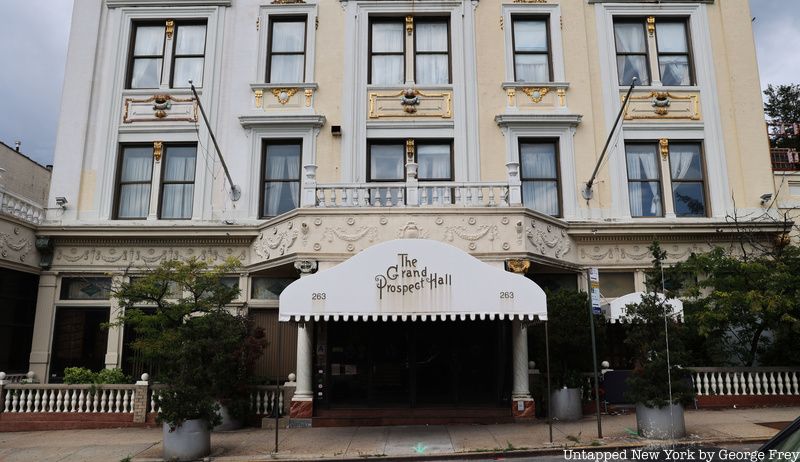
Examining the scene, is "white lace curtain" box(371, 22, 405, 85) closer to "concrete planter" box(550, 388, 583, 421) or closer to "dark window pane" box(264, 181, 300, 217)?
"dark window pane" box(264, 181, 300, 217)

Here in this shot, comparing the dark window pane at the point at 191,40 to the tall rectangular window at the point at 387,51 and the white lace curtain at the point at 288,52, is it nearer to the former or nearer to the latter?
the white lace curtain at the point at 288,52

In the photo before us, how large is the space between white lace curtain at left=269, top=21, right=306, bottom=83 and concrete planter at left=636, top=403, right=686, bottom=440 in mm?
12821

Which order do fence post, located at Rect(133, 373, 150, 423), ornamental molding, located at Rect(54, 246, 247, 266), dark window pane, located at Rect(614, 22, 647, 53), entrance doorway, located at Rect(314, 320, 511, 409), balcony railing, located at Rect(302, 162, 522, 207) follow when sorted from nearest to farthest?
fence post, located at Rect(133, 373, 150, 423) → entrance doorway, located at Rect(314, 320, 511, 409) → balcony railing, located at Rect(302, 162, 522, 207) → ornamental molding, located at Rect(54, 246, 247, 266) → dark window pane, located at Rect(614, 22, 647, 53)

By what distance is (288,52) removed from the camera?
59.6 feet

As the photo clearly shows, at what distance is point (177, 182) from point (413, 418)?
9.59m

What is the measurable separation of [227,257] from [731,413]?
42.1ft

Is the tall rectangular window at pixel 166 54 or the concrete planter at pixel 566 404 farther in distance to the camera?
the tall rectangular window at pixel 166 54

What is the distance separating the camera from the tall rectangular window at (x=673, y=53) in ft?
58.7

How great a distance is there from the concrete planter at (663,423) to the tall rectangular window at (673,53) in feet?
35.5

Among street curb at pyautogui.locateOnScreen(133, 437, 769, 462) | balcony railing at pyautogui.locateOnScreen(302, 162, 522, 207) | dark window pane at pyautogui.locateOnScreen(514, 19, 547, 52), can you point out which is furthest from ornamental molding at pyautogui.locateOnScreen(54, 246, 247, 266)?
dark window pane at pyautogui.locateOnScreen(514, 19, 547, 52)

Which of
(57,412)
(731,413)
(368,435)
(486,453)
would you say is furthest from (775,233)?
(57,412)

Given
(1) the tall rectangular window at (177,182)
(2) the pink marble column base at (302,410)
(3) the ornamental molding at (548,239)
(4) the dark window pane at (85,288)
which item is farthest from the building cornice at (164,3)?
(2) the pink marble column base at (302,410)

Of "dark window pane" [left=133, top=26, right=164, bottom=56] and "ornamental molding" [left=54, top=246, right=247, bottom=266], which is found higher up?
"dark window pane" [left=133, top=26, right=164, bottom=56]

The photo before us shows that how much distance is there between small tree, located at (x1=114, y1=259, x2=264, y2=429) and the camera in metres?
10.5
